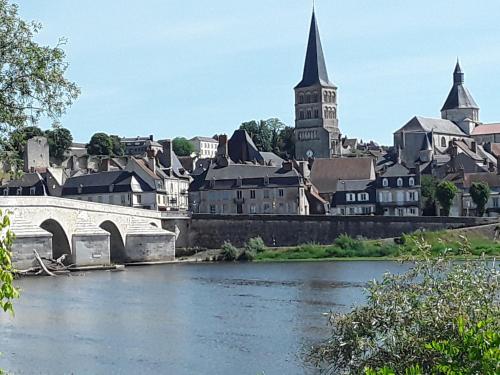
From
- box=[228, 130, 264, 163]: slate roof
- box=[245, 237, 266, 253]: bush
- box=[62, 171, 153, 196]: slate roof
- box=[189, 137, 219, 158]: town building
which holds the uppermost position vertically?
box=[189, 137, 219, 158]: town building

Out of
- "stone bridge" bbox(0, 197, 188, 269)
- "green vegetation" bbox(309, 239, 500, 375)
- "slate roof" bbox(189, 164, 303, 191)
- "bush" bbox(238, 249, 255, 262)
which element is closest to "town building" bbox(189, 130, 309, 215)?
"slate roof" bbox(189, 164, 303, 191)

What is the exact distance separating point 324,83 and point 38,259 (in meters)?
51.0

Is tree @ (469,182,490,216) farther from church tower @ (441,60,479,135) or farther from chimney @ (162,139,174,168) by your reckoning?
church tower @ (441,60,479,135)

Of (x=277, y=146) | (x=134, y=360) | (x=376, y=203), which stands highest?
(x=277, y=146)

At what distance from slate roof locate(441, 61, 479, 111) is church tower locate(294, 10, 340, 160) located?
19716 millimetres

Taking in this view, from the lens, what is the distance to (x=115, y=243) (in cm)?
4672

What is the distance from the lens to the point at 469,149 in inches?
2921

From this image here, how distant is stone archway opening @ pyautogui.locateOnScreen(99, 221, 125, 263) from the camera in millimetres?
46031

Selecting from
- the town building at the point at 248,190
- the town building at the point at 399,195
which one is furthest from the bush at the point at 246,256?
the town building at the point at 399,195

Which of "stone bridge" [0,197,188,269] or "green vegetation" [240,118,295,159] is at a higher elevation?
"green vegetation" [240,118,295,159]

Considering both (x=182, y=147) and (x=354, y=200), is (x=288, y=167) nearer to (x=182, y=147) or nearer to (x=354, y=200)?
(x=354, y=200)

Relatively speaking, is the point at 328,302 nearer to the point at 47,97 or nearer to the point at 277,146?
the point at 47,97

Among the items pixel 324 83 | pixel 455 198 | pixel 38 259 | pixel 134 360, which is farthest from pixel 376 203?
pixel 134 360

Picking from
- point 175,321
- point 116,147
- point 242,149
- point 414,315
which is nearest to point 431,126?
point 242,149
